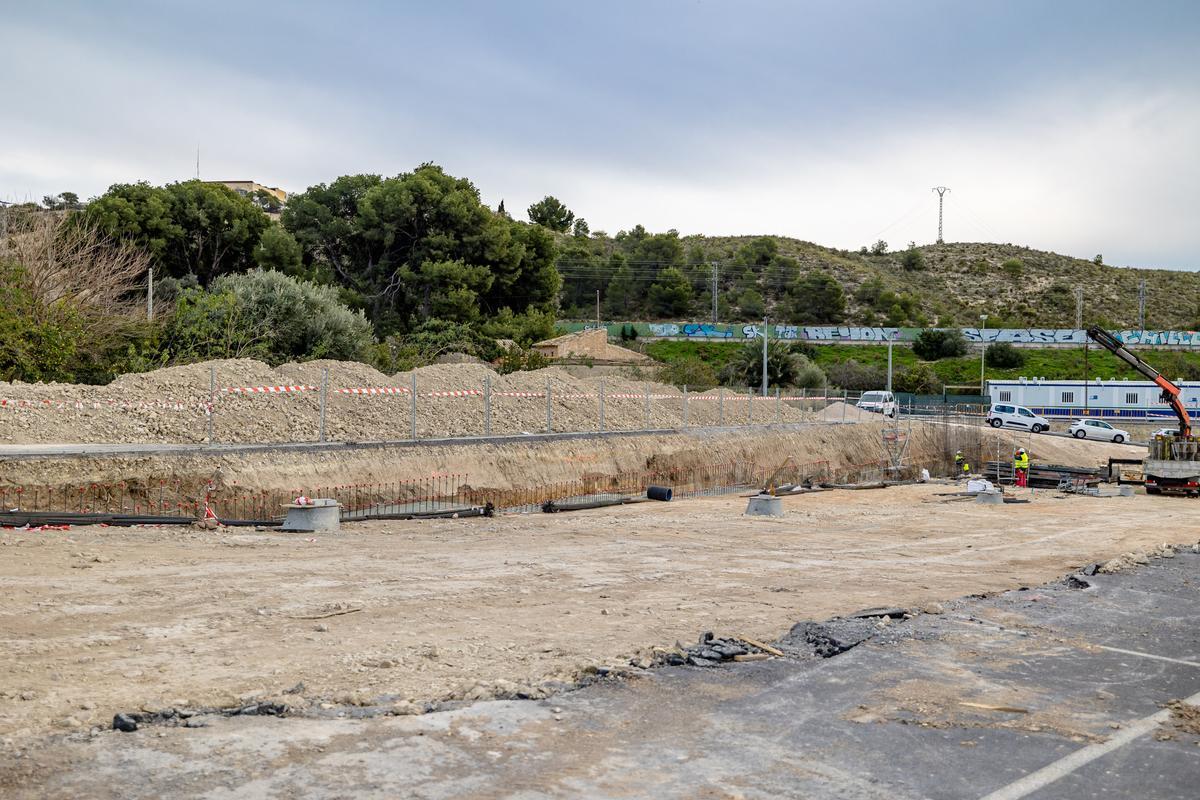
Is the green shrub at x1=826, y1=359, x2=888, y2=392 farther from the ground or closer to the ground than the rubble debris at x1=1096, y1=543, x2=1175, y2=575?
farther from the ground

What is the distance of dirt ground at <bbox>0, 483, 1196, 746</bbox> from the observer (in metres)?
8.10

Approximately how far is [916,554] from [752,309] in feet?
294

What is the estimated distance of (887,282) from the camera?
394 ft

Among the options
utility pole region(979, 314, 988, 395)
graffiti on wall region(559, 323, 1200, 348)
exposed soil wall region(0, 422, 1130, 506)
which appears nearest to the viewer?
exposed soil wall region(0, 422, 1130, 506)

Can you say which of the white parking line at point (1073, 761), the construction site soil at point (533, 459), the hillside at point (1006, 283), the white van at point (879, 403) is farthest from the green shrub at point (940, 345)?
the white parking line at point (1073, 761)

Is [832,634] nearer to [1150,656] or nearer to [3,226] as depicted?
[1150,656]

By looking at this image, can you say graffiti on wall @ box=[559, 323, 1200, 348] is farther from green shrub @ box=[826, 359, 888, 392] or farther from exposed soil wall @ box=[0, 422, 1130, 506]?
exposed soil wall @ box=[0, 422, 1130, 506]

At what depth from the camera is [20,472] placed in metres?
19.0

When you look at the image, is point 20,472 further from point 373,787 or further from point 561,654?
point 373,787

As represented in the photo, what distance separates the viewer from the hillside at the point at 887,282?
10556cm

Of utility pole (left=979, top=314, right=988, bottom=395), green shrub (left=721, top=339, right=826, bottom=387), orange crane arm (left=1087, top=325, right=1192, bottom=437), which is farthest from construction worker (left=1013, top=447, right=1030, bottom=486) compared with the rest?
utility pole (left=979, top=314, right=988, bottom=395)

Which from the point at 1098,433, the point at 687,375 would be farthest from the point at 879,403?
the point at 1098,433

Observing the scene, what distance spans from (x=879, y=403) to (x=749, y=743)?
158 ft

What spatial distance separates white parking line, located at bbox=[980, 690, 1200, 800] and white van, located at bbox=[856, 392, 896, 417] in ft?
137
